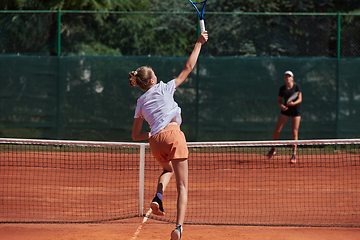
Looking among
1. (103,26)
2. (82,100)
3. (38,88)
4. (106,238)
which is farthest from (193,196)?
(103,26)

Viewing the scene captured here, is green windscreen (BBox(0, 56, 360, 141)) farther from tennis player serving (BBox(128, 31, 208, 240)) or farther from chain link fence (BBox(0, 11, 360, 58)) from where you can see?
tennis player serving (BBox(128, 31, 208, 240))

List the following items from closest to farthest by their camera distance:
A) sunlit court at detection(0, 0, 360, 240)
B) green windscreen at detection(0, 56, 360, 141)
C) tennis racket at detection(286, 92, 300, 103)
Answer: sunlit court at detection(0, 0, 360, 240), tennis racket at detection(286, 92, 300, 103), green windscreen at detection(0, 56, 360, 141)

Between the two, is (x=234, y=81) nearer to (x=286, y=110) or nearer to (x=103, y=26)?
(x=286, y=110)

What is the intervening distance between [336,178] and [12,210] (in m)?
5.24

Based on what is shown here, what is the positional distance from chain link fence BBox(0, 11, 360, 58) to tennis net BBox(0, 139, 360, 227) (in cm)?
385

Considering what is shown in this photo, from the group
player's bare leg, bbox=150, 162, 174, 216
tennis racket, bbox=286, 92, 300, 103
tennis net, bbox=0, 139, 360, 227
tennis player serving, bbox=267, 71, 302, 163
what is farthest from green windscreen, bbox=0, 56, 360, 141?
player's bare leg, bbox=150, 162, 174, 216

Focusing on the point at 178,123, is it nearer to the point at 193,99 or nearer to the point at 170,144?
the point at 170,144

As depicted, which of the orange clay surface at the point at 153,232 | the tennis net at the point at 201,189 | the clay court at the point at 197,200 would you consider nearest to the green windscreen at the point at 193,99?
the tennis net at the point at 201,189

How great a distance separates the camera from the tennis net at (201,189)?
5.62 meters

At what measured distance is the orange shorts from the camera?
3643mm

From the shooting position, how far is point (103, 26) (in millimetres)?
13188

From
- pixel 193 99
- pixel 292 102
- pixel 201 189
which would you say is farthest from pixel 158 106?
pixel 193 99

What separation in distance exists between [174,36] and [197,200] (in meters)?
8.57

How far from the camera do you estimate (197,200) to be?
638 cm
